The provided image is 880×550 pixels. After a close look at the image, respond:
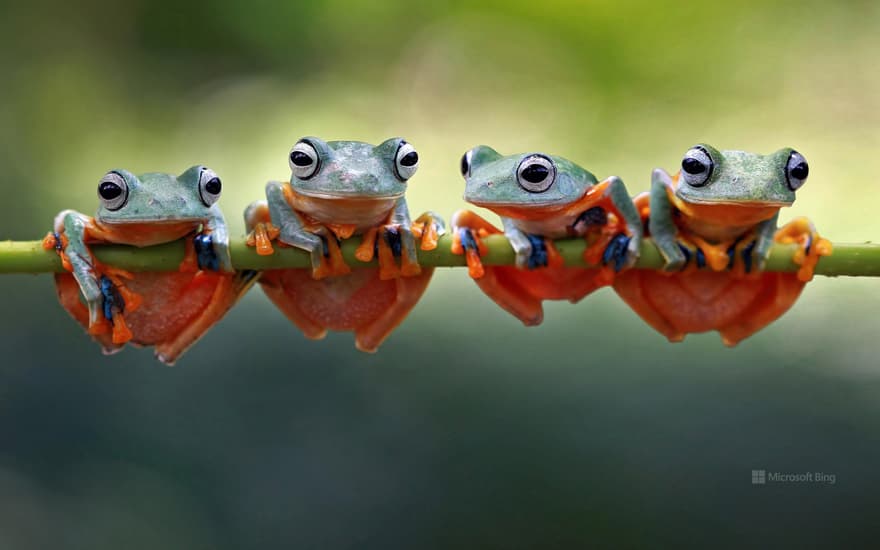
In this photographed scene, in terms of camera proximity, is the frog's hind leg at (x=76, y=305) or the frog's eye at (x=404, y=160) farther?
the frog's hind leg at (x=76, y=305)

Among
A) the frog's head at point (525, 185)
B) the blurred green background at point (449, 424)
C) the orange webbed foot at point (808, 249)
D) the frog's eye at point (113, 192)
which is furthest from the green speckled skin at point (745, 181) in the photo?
the blurred green background at point (449, 424)

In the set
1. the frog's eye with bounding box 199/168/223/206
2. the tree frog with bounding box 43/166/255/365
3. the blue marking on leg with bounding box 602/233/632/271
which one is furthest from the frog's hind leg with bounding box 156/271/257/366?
the blue marking on leg with bounding box 602/233/632/271

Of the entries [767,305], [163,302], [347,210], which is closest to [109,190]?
[163,302]

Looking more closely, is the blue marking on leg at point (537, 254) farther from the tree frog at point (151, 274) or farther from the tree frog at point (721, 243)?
the tree frog at point (151, 274)

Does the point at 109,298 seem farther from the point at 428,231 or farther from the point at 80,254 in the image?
the point at 428,231

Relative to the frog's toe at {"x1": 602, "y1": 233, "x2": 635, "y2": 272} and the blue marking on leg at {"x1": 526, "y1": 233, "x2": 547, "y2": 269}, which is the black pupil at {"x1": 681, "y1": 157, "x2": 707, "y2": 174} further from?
the blue marking on leg at {"x1": 526, "y1": 233, "x2": 547, "y2": 269}

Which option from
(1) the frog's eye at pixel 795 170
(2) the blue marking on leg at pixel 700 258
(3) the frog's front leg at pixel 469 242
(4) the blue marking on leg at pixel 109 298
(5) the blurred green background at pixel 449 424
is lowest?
(5) the blurred green background at pixel 449 424

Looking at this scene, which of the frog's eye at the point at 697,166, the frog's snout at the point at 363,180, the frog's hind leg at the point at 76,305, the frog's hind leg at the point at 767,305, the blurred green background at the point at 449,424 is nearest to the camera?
the frog's snout at the point at 363,180

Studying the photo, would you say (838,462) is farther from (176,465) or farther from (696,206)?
(176,465)
